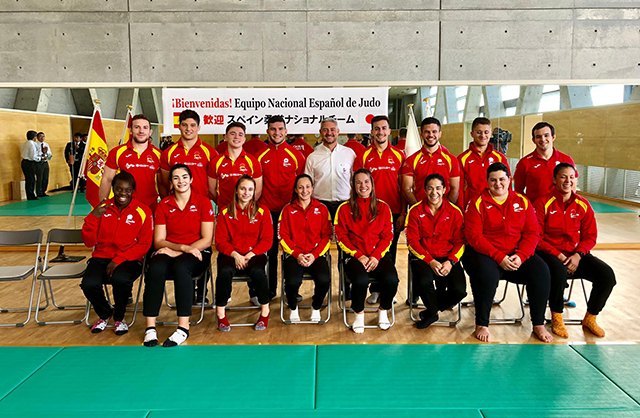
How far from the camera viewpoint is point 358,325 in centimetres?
399

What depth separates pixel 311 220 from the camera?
4199 mm

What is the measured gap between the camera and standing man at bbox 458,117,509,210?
177 inches

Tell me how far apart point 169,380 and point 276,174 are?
2109 millimetres

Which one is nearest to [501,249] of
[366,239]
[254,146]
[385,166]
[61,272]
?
[366,239]

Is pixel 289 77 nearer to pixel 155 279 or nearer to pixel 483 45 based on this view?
pixel 483 45

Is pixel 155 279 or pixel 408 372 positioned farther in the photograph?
pixel 155 279

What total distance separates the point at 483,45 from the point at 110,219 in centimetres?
460

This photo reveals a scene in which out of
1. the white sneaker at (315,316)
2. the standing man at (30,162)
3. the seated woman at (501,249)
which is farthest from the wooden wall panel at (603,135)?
the standing man at (30,162)

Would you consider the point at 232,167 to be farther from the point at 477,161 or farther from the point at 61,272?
the point at 477,161

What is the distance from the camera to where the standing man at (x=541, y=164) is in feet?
14.2

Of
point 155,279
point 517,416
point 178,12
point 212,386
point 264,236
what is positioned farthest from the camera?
point 178,12

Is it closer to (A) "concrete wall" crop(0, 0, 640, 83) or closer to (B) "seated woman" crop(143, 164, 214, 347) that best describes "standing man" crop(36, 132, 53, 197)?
(A) "concrete wall" crop(0, 0, 640, 83)

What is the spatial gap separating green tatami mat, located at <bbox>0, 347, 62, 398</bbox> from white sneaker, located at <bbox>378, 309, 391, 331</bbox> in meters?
2.41

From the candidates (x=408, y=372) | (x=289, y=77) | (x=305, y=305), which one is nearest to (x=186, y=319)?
(x=305, y=305)
